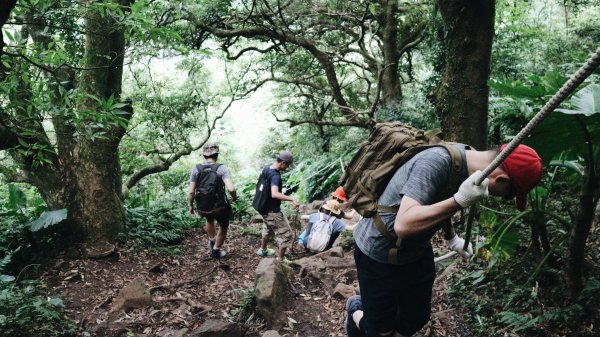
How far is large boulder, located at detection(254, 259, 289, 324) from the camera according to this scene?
4504 mm

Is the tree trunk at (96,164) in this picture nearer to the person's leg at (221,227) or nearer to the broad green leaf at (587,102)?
the person's leg at (221,227)

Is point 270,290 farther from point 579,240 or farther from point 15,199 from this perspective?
point 15,199

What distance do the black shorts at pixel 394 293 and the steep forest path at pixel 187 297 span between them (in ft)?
3.27

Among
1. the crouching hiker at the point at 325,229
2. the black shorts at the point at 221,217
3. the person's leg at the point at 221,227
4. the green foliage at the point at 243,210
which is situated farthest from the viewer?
the green foliage at the point at 243,210

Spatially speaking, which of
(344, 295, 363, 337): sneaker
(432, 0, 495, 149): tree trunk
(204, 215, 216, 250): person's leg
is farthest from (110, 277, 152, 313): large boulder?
(432, 0, 495, 149): tree trunk

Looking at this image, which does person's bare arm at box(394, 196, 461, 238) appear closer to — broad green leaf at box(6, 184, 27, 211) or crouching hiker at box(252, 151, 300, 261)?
crouching hiker at box(252, 151, 300, 261)

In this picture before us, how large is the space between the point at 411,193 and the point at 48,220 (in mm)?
5656

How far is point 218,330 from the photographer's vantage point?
156 inches

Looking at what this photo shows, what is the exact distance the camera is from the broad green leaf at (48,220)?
230 inches

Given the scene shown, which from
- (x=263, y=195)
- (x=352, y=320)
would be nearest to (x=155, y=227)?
(x=263, y=195)

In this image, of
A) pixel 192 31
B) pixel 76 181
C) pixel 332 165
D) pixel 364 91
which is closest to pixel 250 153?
pixel 364 91

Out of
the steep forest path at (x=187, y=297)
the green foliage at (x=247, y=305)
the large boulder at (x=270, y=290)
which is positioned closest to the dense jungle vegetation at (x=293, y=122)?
the steep forest path at (x=187, y=297)

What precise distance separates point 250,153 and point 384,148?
2259 cm

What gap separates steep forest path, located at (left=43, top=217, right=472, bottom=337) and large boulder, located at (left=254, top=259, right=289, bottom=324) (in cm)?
13
